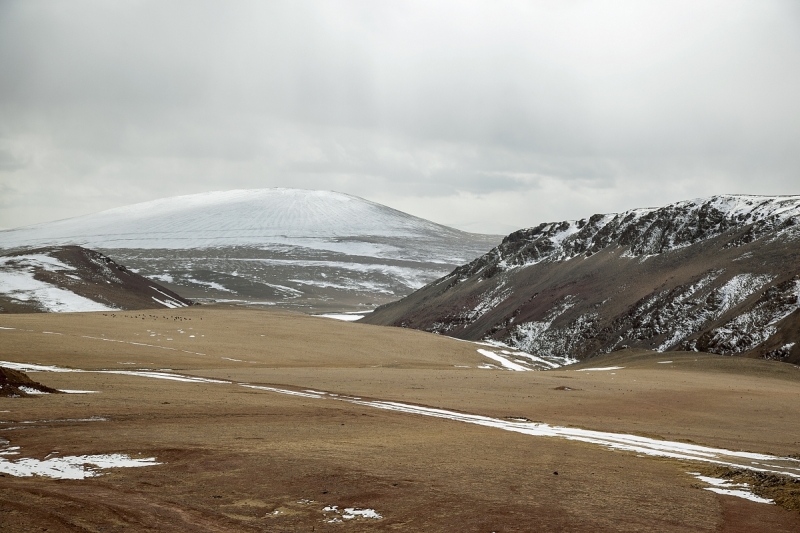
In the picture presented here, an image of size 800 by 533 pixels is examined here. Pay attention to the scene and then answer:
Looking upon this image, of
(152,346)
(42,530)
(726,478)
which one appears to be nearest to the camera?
(42,530)

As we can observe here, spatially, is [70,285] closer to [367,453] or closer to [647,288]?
[647,288]

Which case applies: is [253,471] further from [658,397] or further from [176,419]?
[658,397]

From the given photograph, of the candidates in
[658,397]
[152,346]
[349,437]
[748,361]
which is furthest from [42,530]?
[748,361]

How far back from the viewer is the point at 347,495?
1393cm

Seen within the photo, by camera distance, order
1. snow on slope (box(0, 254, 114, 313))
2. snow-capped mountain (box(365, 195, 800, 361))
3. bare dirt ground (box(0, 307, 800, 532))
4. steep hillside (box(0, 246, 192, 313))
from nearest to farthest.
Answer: bare dirt ground (box(0, 307, 800, 532))
snow-capped mountain (box(365, 195, 800, 361))
snow on slope (box(0, 254, 114, 313))
steep hillside (box(0, 246, 192, 313))

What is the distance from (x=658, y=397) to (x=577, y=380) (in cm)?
1077

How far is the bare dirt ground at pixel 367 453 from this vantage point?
41.1 ft

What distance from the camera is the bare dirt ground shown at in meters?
12.5

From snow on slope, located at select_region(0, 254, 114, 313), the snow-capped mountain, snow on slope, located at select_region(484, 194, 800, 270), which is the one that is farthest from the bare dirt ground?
snow on slope, located at select_region(484, 194, 800, 270)

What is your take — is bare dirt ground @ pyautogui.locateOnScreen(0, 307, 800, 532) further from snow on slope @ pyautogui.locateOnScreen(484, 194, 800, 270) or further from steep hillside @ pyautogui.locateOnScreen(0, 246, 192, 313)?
steep hillside @ pyautogui.locateOnScreen(0, 246, 192, 313)

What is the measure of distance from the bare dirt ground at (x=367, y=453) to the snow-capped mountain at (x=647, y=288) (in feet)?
137

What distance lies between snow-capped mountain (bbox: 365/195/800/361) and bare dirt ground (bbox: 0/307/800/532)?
137ft

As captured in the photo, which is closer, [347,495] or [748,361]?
[347,495]

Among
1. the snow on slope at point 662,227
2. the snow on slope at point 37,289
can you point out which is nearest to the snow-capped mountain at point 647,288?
the snow on slope at point 662,227
